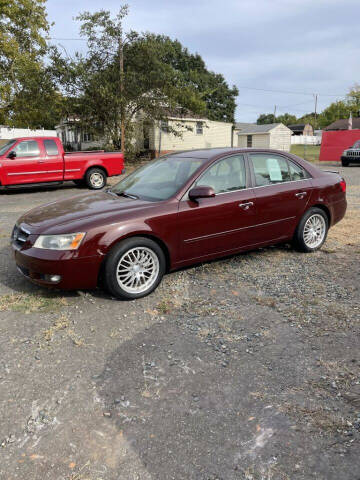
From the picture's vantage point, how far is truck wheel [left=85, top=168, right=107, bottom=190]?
524 inches

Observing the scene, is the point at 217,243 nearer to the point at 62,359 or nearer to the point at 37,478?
the point at 62,359

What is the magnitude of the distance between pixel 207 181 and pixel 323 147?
24.3 m

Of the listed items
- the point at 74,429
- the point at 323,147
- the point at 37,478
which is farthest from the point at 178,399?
the point at 323,147

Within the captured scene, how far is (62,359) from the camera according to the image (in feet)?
10.1

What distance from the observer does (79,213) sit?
4199 mm

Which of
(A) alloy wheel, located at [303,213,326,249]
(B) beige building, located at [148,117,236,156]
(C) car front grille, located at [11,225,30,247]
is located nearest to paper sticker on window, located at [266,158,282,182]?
(A) alloy wheel, located at [303,213,326,249]

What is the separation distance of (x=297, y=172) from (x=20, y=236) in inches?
149

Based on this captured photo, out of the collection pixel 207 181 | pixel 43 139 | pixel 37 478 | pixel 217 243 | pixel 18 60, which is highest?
pixel 18 60

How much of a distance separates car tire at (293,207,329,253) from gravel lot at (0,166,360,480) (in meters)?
0.98

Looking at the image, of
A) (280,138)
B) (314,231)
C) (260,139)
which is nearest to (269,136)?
(260,139)

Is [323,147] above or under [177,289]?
above

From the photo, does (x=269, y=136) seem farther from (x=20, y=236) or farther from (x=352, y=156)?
(x=20, y=236)

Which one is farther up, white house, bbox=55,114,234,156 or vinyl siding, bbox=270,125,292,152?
vinyl siding, bbox=270,125,292,152

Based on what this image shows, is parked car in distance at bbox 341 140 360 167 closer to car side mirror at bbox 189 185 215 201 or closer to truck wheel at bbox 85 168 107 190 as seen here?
truck wheel at bbox 85 168 107 190
